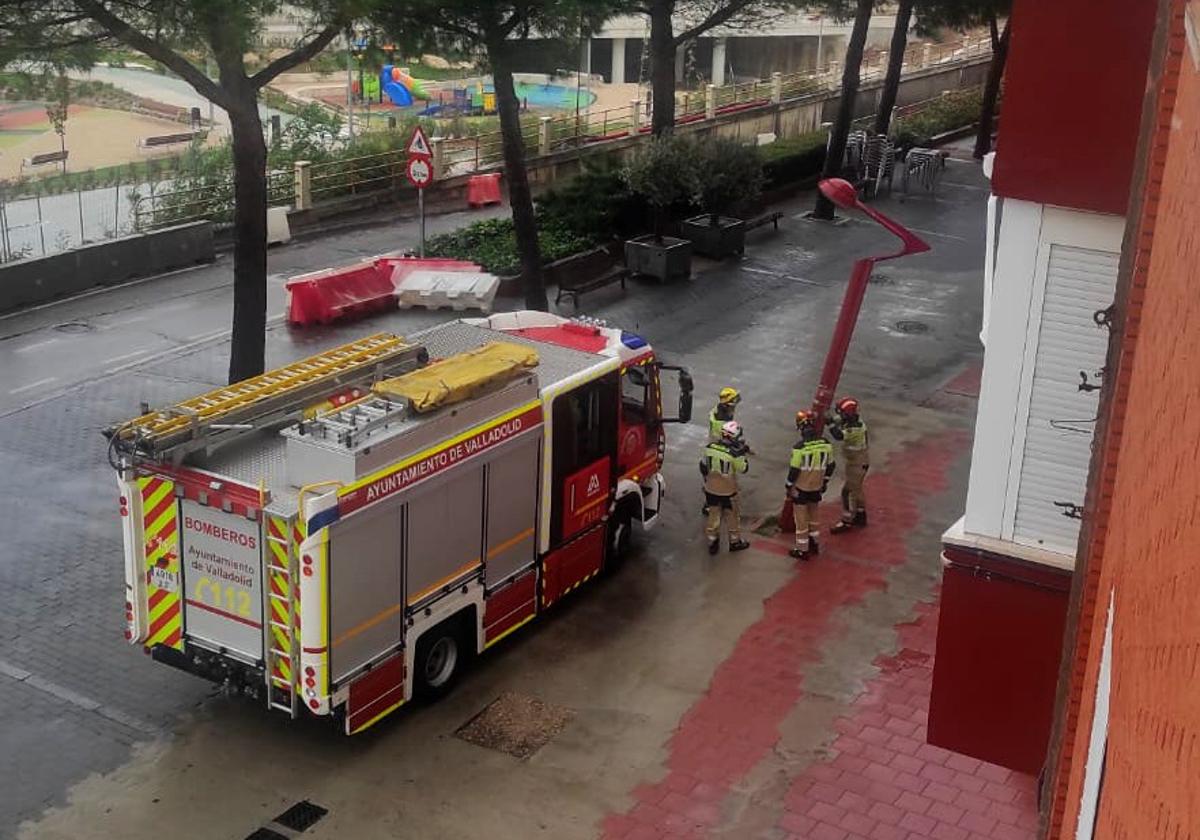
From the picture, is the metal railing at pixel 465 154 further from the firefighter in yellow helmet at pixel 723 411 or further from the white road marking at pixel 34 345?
the firefighter in yellow helmet at pixel 723 411

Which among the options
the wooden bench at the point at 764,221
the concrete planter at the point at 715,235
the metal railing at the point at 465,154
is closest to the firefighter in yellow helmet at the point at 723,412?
the concrete planter at the point at 715,235

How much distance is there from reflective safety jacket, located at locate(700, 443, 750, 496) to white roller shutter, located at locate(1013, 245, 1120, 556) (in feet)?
18.4

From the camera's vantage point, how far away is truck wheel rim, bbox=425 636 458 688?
35.3 feet

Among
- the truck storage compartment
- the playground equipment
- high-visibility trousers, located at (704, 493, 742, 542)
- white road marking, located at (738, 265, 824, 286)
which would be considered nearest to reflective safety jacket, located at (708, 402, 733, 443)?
high-visibility trousers, located at (704, 493, 742, 542)

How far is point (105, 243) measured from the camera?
21.6 meters

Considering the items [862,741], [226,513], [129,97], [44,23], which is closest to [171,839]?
[226,513]

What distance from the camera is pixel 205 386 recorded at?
57.9 feet

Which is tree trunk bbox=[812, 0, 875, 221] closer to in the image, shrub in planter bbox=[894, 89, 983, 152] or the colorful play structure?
shrub in planter bbox=[894, 89, 983, 152]

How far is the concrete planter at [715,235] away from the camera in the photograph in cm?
2488

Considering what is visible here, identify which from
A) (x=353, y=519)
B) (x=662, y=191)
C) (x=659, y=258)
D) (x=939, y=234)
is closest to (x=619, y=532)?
(x=353, y=519)

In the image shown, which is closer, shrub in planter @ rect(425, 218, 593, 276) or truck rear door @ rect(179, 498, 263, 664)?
truck rear door @ rect(179, 498, 263, 664)

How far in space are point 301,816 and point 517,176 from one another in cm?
1195

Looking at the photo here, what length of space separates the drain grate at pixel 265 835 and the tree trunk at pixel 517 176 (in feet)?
37.9

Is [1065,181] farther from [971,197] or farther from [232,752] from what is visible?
[971,197]
